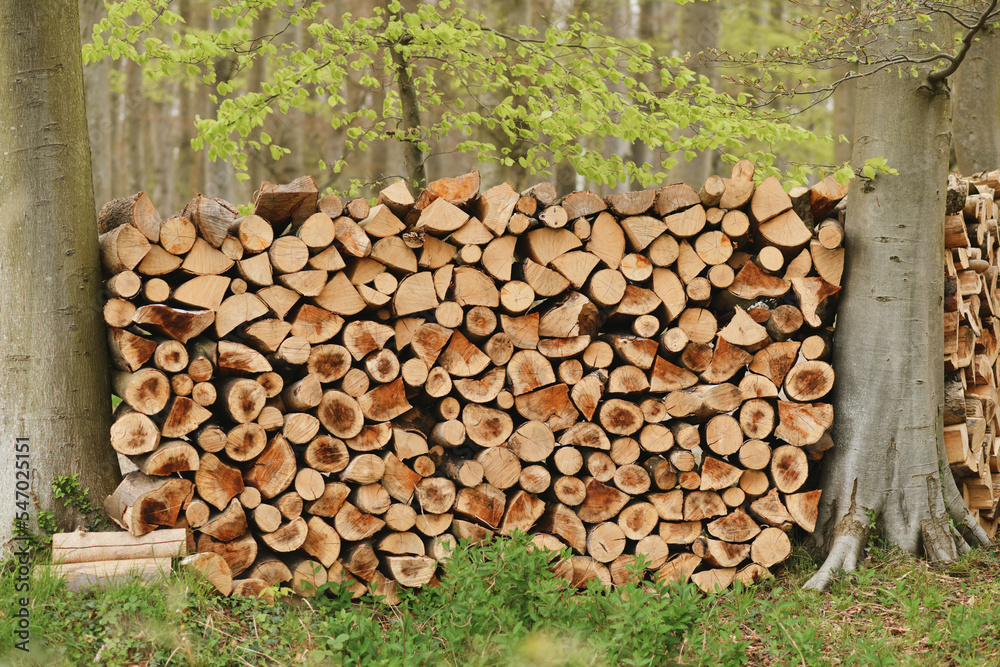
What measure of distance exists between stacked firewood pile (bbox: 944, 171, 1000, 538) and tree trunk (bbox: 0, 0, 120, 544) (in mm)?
4404

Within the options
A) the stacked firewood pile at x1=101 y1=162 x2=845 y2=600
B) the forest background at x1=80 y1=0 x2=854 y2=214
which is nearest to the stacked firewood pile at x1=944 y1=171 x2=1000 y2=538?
the stacked firewood pile at x1=101 y1=162 x2=845 y2=600

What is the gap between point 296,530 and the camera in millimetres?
3434

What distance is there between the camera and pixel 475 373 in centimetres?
367

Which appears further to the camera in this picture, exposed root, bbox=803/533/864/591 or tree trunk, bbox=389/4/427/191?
tree trunk, bbox=389/4/427/191

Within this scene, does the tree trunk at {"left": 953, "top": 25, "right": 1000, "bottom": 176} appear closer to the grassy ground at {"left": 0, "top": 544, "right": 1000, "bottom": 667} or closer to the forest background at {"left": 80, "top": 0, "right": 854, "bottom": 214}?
the forest background at {"left": 80, "top": 0, "right": 854, "bottom": 214}

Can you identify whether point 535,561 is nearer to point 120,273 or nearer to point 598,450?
point 598,450

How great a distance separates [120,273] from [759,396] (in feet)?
10.1

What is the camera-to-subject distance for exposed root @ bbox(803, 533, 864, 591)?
3686 mm

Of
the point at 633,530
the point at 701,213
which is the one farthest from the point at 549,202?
the point at 633,530

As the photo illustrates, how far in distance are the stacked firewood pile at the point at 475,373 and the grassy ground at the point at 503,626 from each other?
0.24 metres

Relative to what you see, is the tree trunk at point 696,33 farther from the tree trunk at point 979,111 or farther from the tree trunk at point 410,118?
the tree trunk at point 410,118

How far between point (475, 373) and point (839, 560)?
2.05 metres

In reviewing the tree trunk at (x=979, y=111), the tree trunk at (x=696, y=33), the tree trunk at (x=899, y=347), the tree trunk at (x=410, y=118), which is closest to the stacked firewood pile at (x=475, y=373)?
the tree trunk at (x=899, y=347)

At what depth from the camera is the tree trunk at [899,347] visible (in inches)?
153
